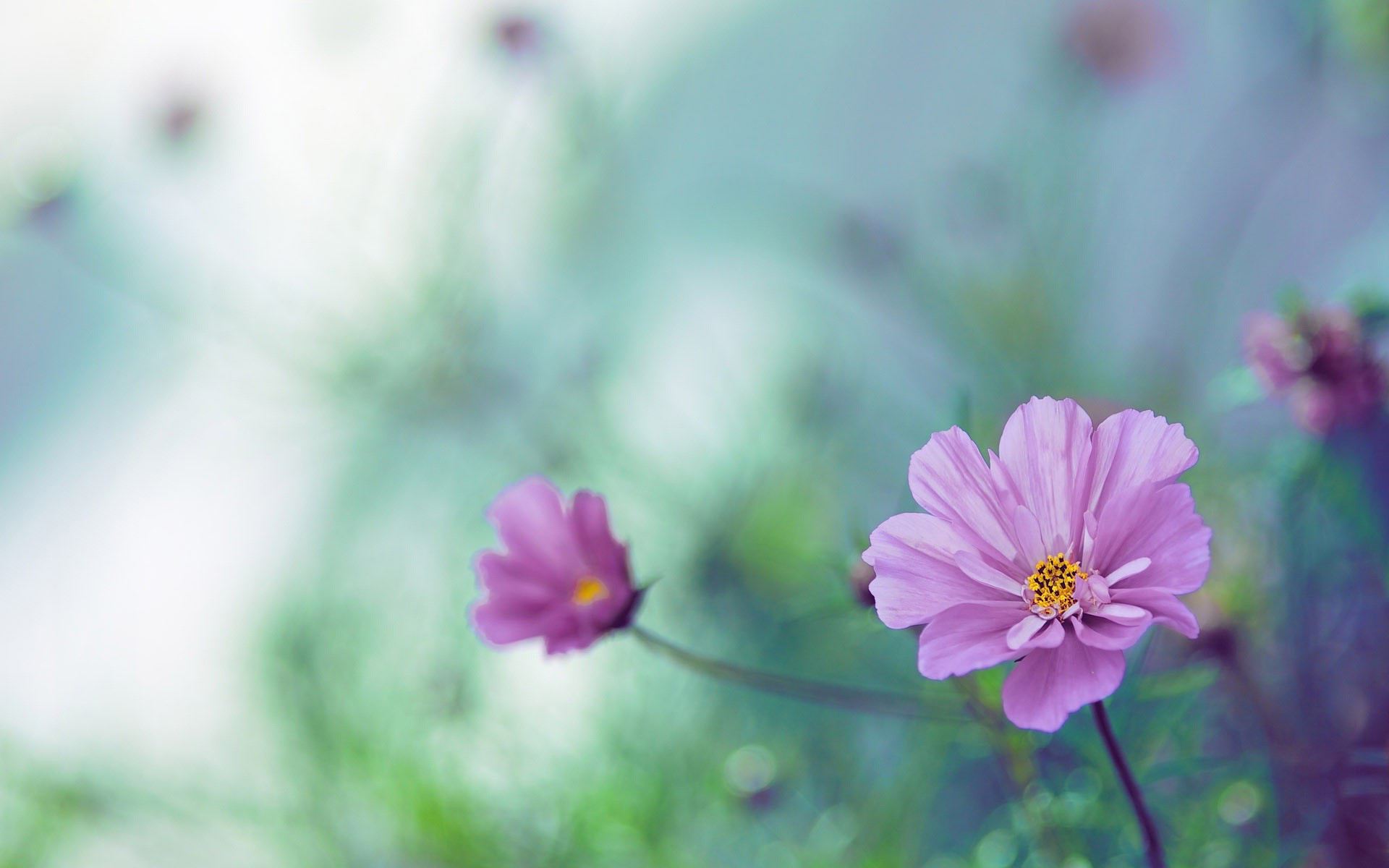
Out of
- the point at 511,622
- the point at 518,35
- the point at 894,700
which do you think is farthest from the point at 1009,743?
the point at 518,35

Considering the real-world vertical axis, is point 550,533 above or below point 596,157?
below

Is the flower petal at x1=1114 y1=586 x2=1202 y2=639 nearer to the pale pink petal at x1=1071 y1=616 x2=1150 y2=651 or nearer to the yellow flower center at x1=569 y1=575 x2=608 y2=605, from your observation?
the pale pink petal at x1=1071 y1=616 x2=1150 y2=651

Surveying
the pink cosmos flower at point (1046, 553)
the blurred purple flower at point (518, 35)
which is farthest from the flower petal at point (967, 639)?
the blurred purple flower at point (518, 35)

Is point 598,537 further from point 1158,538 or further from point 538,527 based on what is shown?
point 1158,538

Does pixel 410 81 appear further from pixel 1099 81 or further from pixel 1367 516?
pixel 1367 516

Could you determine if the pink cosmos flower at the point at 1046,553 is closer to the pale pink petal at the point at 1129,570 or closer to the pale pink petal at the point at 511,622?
the pale pink petal at the point at 1129,570

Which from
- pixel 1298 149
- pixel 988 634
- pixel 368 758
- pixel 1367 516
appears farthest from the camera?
pixel 1298 149

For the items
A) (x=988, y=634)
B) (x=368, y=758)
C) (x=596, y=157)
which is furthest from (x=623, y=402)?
A: (x=988, y=634)
